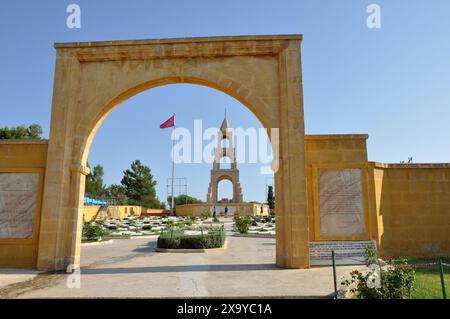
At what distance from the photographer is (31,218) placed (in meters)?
8.59

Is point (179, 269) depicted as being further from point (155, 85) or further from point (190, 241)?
point (155, 85)

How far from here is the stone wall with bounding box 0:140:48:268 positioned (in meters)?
8.46

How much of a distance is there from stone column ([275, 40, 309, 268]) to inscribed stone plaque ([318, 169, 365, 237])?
1.97 ft

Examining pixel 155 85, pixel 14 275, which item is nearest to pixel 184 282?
pixel 14 275

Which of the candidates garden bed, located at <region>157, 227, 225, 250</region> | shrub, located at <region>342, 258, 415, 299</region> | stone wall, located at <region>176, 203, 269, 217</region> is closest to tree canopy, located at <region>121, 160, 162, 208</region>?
stone wall, located at <region>176, 203, 269, 217</region>

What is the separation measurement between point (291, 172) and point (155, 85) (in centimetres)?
477

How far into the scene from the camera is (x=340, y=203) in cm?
857

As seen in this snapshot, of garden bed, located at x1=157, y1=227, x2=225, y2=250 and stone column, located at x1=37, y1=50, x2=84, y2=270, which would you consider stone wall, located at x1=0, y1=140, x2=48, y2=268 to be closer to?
stone column, located at x1=37, y1=50, x2=84, y2=270

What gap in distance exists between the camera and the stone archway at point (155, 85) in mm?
8453

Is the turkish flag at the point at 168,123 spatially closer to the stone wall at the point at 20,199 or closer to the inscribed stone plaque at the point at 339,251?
the stone wall at the point at 20,199

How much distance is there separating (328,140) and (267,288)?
469 centimetres

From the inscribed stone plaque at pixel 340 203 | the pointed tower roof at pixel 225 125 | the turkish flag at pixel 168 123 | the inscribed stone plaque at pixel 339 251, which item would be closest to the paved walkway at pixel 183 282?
the inscribed stone plaque at pixel 339 251

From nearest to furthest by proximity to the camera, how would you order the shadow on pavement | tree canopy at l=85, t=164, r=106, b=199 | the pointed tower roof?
the shadow on pavement → the pointed tower roof → tree canopy at l=85, t=164, r=106, b=199
